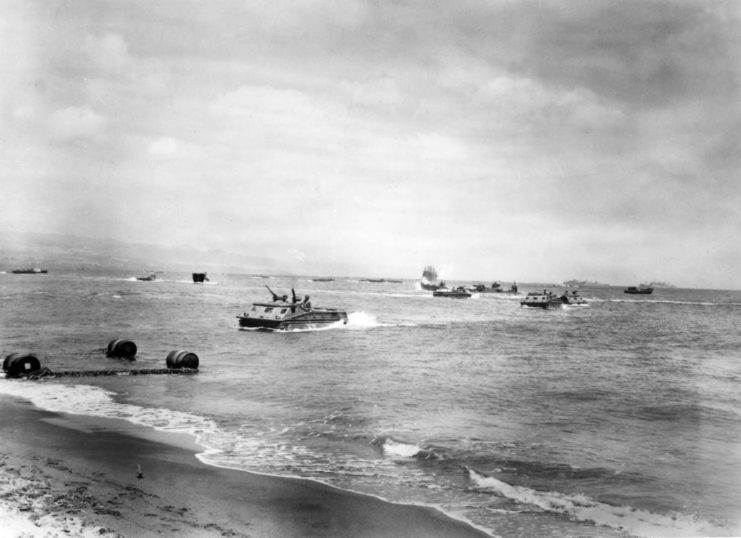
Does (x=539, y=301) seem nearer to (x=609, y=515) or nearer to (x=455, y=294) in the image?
(x=455, y=294)

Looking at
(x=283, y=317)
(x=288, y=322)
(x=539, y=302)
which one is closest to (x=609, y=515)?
(x=288, y=322)

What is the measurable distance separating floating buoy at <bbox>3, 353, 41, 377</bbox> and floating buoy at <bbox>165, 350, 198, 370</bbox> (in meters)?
5.74

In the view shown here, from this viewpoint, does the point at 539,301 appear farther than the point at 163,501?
Yes

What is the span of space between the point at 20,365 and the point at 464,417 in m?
19.4

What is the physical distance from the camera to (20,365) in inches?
948

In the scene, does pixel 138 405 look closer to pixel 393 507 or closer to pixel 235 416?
pixel 235 416

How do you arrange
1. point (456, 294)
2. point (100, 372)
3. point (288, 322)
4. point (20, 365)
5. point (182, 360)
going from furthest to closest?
point (456, 294)
point (288, 322)
point (182, 360)
point (100, 372)
point (20, 365)

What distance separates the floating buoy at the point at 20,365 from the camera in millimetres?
23906

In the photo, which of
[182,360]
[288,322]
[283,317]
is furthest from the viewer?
[283,317]

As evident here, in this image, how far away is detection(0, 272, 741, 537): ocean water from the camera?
1202 centimetres

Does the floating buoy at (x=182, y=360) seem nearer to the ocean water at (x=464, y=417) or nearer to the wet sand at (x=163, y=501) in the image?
the ocean water at (x=464, y=417)

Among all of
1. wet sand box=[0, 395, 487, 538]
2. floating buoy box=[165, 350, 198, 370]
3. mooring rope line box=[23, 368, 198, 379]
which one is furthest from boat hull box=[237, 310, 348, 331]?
wet sand box=[0, 395, 487, 538]

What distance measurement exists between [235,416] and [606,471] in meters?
11.6

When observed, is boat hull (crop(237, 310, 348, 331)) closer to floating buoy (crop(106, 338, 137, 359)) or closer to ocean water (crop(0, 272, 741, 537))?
ocean water (crop(0, 272, 741, 537))
